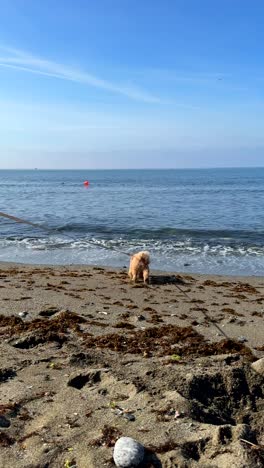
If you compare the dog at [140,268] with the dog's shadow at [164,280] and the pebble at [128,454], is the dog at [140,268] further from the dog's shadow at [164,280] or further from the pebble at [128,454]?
the pebble at [128,454]

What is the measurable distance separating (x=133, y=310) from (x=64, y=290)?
96.4 inches

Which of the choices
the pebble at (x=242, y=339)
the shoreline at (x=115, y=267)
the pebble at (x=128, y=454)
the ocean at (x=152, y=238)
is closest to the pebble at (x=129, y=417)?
the pebble at (x=128, y=454)

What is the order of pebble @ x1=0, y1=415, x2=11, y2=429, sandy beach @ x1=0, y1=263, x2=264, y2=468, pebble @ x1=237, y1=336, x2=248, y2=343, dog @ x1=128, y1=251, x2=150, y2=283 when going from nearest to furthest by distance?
sandy beach @ x1=0, y1=263, x2=264, y2=468
pebble @ x1=0, y1=415, x2=11, y2=429
pebble @ x1=237, y1=336, x2=248, y2=343
dog @ x1=128, y1=251, x2=150, y2=283

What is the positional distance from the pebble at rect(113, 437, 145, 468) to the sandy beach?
89 mm

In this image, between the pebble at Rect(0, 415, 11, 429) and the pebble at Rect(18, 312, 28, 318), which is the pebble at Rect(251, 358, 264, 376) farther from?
the pebble at Rect(18, 312, 28, 318)

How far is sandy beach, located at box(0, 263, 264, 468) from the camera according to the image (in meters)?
3.64

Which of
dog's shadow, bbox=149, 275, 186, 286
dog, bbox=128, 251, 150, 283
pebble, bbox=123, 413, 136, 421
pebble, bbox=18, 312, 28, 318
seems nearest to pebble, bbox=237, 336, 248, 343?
pebble, bbox=123, 413, 136, 421

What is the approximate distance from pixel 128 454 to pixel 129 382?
134 cm

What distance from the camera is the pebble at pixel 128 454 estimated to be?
134 inches

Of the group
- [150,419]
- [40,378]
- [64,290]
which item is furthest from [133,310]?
[150,419]

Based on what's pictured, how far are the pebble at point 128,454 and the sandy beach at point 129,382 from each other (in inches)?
3.5

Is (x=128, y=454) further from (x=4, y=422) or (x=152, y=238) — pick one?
(x=152, y=238)

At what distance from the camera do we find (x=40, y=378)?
5074 mm

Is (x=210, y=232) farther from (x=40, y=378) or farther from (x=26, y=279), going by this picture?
(x=40, y=378)
